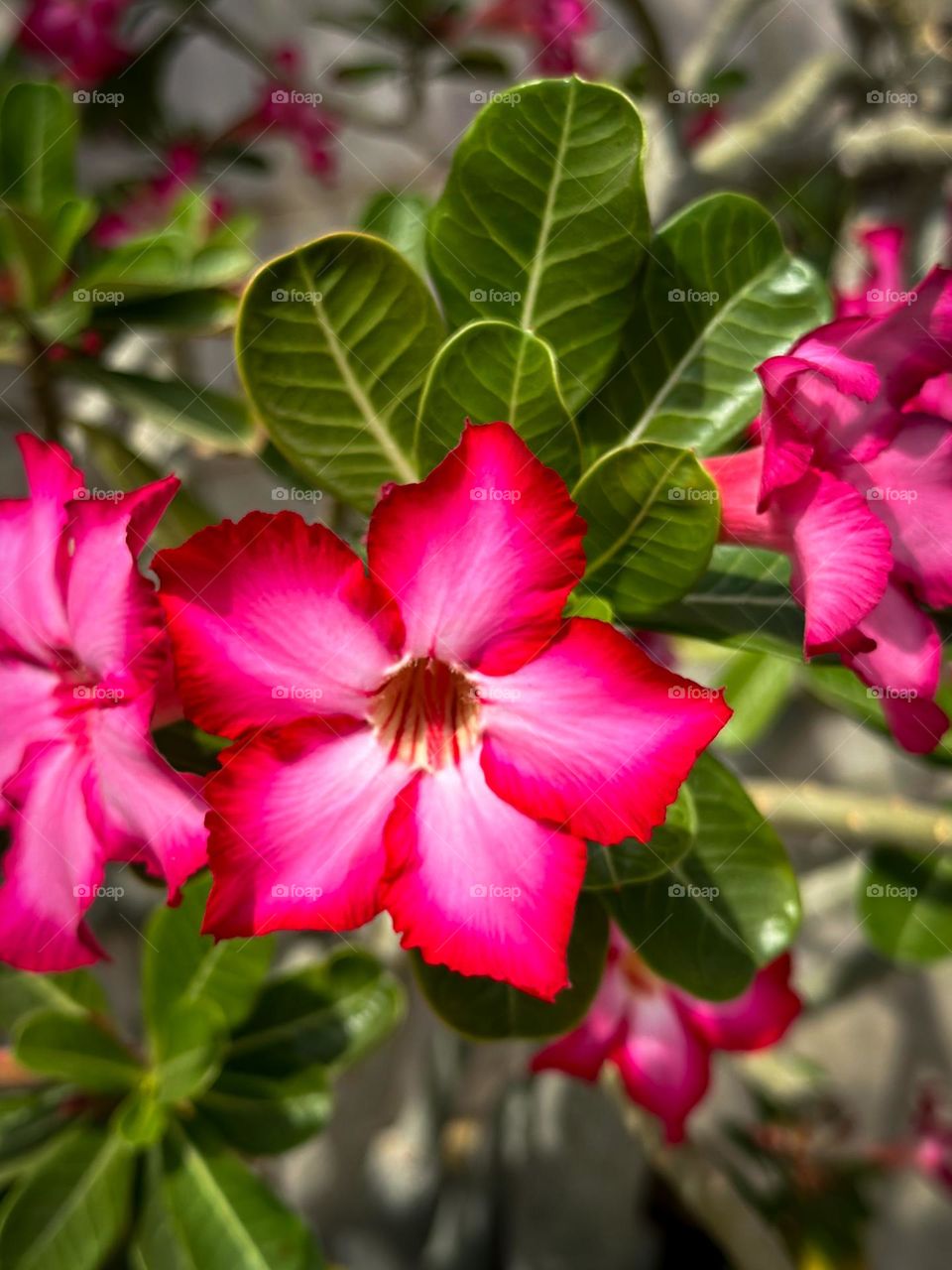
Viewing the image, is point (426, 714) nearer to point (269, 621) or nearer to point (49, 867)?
point (269, 621)

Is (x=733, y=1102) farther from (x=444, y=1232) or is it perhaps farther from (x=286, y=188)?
(x=286, y=188)

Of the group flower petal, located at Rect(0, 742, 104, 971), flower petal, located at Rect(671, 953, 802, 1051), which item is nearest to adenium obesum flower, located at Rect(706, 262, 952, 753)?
flower petal, located at Rect(0, 742, 104, 971)

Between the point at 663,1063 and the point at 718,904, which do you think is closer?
the point at 718,904

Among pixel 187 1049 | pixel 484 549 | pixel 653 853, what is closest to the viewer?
pixel 484 549

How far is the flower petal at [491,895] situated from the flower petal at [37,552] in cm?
21

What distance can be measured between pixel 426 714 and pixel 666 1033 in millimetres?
621

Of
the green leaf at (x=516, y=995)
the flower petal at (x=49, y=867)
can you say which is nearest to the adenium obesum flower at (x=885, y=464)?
the green leaf at (x=516, y=995)

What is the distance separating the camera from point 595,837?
45 centimetres

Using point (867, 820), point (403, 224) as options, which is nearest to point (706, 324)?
point (403, 224)

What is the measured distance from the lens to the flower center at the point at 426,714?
500mm

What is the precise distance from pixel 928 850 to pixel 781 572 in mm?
533

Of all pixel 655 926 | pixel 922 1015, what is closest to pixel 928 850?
pixel 655 926

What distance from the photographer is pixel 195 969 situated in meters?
0.89

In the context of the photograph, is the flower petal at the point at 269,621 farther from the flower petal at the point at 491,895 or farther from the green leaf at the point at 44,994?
the green leaf at the point at 44,994
